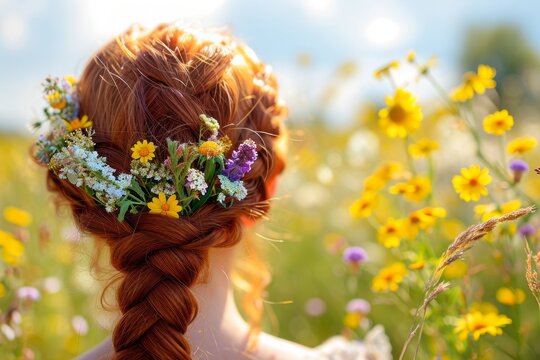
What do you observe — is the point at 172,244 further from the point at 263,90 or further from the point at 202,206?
the point at 263,90

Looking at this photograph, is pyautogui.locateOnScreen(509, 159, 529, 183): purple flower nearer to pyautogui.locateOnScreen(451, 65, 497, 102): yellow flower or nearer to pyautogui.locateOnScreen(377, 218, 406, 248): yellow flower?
pyautogui.locateOnScreen(451, 65, 497, 102): yellow flower

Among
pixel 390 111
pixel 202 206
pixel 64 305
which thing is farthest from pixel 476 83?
pixel 64 305

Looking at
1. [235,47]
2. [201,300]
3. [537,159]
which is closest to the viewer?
[201,300]

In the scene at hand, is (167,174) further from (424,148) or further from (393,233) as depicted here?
(424,148)

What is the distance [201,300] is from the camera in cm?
145

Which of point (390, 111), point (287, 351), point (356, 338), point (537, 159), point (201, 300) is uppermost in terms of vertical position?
point (390, 111)

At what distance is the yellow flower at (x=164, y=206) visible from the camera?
125 cm

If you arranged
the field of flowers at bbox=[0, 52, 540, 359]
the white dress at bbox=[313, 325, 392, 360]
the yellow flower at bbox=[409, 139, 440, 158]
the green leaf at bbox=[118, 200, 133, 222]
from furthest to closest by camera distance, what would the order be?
1. the white dress at bbox=[313, 325, 392, 360]
2. the yellow flower at bbox=[409, 139, 440, 158]
3. the field of flowers at bbox=[0, 52, 540, 359]
4. the green leaf at bbox=[118, 200, 133, 222]

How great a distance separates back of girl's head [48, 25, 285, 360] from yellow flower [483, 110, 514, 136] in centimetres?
54

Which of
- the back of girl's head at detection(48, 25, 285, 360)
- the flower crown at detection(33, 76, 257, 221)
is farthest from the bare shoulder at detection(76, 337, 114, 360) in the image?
the flower crown at detection(33, 76, 257, 221)

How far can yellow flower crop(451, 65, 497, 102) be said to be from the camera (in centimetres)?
170

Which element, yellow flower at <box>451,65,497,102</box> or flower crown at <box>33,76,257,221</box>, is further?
yellow flower at <box>451,65,497,102</box>

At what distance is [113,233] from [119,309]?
0.53 ft

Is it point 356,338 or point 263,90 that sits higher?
point 263,90
